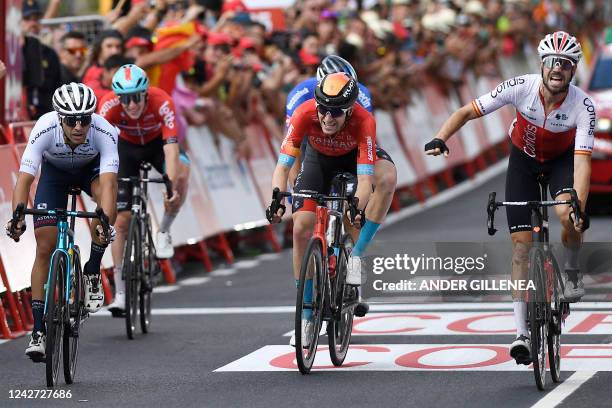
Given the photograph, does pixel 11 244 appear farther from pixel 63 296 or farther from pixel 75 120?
pixel 63 296

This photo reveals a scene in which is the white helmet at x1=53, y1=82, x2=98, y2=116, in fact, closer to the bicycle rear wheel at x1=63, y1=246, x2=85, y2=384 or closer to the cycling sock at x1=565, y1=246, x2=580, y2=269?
the bicycle rear wheel at x1=63, y1=246, x2=85, y2=384

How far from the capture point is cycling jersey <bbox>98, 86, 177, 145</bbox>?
13.3 m

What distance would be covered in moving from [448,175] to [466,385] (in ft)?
57.4

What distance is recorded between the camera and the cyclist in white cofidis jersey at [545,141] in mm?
10086

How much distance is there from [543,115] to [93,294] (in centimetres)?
317

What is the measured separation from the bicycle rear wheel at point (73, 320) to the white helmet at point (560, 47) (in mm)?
3235

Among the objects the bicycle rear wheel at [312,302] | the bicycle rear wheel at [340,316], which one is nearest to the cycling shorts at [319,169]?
the bicycle rear wheel at [340,316]

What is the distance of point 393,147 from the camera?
81.6 ft

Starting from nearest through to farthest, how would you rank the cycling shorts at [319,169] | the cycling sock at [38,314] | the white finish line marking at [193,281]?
the cycling sock at [38,314], the cycling shorts at [319,169], the white finish line marking at [193,281]

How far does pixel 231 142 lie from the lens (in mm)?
19422

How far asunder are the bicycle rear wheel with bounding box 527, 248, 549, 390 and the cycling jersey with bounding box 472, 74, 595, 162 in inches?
33.1

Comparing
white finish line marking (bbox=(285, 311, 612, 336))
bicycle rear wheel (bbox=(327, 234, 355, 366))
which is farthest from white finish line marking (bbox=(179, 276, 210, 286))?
bicycle rear wheel (bbox=(327, 234, 355, 366))

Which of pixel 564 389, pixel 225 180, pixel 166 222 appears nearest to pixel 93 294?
pixel 564 389

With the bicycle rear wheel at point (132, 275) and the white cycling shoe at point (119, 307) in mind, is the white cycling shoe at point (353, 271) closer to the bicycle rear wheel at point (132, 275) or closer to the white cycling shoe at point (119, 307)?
the bicycle rear wheel at point (132, 275)
